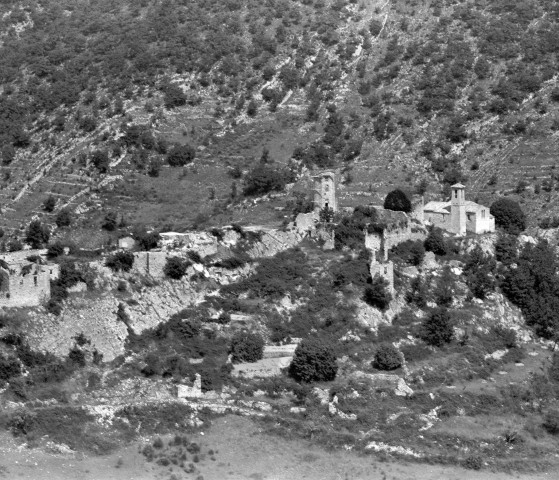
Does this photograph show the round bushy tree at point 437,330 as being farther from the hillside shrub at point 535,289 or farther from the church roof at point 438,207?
the church roof at point 438,207

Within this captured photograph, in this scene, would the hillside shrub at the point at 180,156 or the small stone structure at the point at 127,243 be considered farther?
the hillside shrub at the point at 180,156

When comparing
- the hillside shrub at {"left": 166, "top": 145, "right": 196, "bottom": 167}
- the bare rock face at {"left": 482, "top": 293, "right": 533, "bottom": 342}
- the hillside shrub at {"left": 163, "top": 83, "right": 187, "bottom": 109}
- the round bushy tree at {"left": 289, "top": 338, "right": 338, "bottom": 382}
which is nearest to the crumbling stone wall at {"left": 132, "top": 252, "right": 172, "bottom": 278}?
the round bushy tree at {"left": 289, "top": 338, "right": 338, "bottom": 382}

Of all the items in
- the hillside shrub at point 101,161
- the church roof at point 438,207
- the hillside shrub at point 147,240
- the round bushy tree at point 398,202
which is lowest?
the hillside shrub at point 147,240

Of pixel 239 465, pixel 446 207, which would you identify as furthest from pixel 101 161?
pixel 239 465

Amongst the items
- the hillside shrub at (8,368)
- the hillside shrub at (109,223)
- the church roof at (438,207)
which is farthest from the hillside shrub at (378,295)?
the hillside shrub at (109,223)

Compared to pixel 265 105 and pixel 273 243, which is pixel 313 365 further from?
pixel 265 105

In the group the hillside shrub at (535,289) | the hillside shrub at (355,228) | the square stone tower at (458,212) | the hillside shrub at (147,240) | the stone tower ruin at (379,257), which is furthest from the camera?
the square stone tower at (458,212)

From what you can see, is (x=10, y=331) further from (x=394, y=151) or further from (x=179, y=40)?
(x=179, y=40)

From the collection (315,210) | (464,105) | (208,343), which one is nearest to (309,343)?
(208,343)
